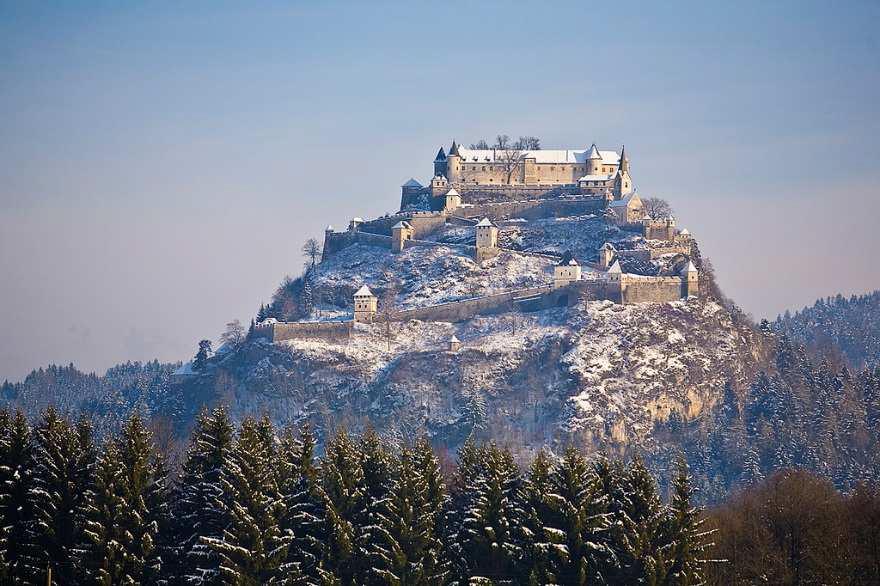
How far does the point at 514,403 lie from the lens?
14775 cm

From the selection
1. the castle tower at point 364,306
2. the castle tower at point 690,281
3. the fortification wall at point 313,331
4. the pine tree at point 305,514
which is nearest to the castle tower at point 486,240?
the castle tower at point 364,306

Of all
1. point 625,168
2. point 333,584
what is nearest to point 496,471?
point 333,584

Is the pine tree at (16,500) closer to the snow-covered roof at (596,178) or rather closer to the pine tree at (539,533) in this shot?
the pine tree at (539,533)

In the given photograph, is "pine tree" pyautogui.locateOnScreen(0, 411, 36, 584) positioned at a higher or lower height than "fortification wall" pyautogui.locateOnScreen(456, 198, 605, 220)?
lower

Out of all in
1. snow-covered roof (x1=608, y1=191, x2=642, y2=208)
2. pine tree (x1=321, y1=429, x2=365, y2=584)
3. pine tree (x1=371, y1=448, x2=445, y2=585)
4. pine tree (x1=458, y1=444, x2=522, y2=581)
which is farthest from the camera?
snow-covered roof (x1=608, y1=191, x2=642, y2=208)

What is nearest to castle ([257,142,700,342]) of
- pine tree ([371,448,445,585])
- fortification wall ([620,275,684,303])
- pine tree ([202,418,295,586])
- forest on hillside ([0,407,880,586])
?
fortification wall ([620,275,684,303])

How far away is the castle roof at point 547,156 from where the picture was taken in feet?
572

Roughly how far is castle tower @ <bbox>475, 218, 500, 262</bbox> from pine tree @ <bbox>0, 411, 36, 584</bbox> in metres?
97.6

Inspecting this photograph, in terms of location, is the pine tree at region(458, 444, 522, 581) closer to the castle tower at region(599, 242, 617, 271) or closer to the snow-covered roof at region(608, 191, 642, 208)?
the castle tower at region(599, 242, 617, 271)

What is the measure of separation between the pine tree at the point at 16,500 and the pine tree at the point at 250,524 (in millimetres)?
7140

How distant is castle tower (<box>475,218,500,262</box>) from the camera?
160 meters

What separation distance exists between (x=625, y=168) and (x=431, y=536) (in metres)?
112

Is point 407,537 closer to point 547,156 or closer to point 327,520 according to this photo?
point 327,520

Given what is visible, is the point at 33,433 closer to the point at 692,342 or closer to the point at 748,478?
the point at 748,478
